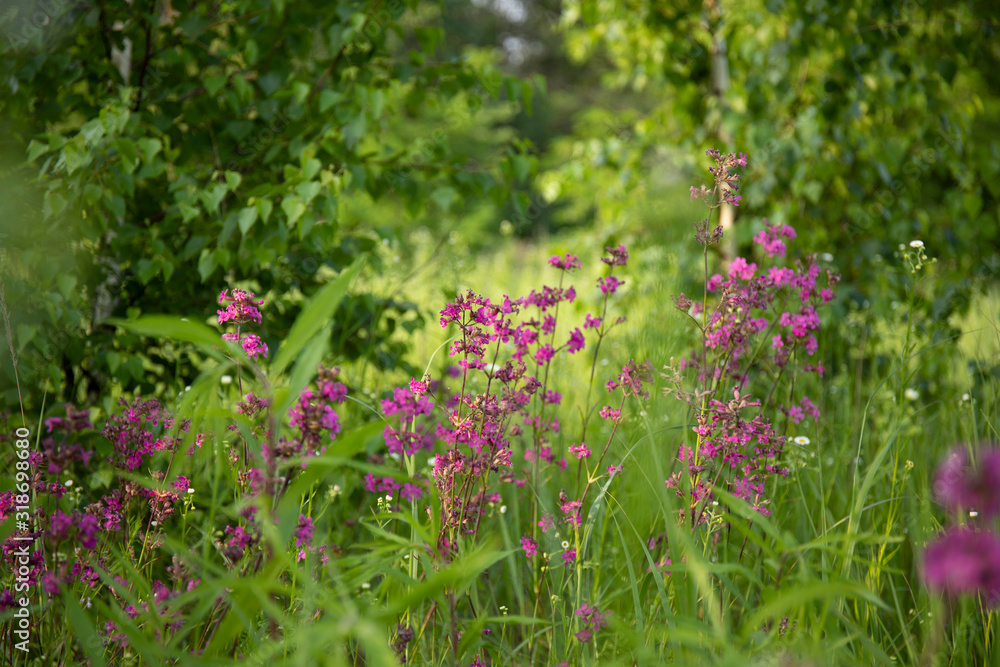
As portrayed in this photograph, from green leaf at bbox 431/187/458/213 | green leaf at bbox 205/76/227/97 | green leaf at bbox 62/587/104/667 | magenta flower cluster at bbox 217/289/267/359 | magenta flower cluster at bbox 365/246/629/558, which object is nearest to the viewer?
green leaf at bbox 62/587/104/667

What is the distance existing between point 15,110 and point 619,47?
307 centimetres

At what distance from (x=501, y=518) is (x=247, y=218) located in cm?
108

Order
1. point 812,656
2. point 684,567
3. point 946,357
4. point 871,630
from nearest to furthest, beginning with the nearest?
point 812,656 < point 684,567 < point 871,630 < point 946,357

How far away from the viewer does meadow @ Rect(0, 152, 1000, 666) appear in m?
0.87

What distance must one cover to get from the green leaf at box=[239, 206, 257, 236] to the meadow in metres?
0.37

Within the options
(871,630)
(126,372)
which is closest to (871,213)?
(871,630)

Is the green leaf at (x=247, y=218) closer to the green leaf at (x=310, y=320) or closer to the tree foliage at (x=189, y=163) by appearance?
the tree foliage at (x=189, y=163)

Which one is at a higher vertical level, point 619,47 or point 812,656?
point 619,47

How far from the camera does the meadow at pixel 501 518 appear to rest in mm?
875

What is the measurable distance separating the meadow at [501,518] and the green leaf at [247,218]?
0.37 meters

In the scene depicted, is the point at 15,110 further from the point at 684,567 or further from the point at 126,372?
the point at 684,567

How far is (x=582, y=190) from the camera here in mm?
4266

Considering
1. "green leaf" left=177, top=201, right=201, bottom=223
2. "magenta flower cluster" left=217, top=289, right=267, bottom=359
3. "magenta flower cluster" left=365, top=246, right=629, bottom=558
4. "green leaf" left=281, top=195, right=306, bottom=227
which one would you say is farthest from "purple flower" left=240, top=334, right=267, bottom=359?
"green leaf" left=177, top=201, right=201, bottom=223

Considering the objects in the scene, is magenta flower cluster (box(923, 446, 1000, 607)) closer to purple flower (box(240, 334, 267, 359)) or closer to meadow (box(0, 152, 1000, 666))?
meadow (box(0, 152, 1000, 666))
